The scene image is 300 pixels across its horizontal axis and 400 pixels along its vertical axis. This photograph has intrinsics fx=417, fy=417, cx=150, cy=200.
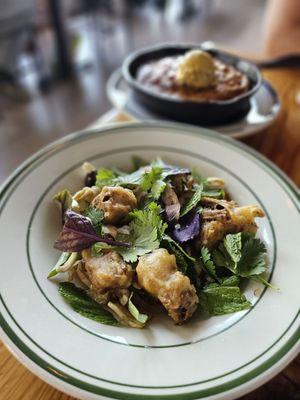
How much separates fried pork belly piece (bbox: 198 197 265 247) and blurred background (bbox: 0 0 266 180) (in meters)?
1.62

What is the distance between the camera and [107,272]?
27.9 inches

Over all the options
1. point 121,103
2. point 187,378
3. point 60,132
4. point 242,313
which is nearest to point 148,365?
point 187,378

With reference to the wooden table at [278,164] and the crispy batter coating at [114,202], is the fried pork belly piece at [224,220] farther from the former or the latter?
the wooden table at [278,164]

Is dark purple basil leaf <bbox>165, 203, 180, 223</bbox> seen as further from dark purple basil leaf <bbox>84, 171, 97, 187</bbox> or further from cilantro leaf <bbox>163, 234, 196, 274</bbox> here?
dark purple basil leaf <bbox>84, 171, 97, 187</bbox>

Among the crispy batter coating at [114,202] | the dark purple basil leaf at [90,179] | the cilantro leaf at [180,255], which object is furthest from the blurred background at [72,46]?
the cilantro leaf at [180,255]

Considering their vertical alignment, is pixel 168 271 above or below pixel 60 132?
above

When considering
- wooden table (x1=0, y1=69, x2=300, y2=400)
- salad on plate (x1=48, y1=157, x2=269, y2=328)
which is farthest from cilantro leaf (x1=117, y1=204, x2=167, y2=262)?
wooden table (x1=0, y1=69, x2=300, y2=400)

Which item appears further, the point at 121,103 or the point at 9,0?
the point at 9,0

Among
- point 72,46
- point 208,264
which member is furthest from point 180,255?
point 72,46

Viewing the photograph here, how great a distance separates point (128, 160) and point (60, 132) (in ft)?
5.39

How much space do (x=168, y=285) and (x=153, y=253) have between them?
0.07 meters

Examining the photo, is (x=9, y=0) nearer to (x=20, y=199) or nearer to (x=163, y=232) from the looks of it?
(x=20, y=199)

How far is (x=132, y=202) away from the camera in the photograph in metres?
0.83

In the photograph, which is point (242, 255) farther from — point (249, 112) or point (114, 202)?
point (249, 112)
